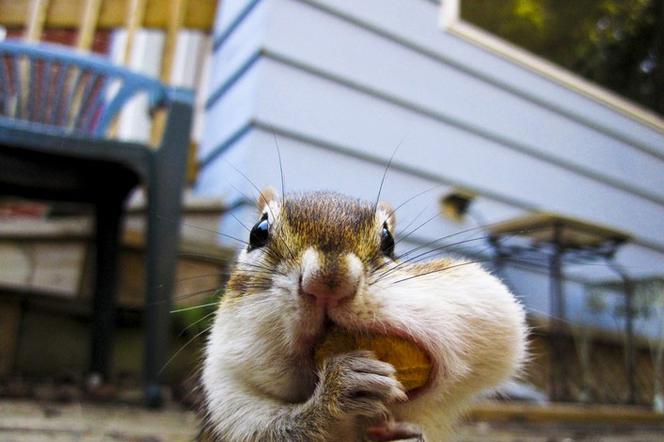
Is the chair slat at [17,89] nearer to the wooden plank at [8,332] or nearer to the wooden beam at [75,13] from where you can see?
the wooden plank at [8,332]

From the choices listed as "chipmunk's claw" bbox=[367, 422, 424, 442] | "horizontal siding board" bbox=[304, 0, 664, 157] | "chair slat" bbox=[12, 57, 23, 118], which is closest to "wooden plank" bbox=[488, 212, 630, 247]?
"horizontal siding board" bbox=[304, 0, 664, 157]

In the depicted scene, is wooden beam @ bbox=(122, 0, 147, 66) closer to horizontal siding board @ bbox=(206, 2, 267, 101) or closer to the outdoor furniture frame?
horizontal siding board @ bbox=(206, 2, 267, 101)

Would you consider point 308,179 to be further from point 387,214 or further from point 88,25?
point 387,214

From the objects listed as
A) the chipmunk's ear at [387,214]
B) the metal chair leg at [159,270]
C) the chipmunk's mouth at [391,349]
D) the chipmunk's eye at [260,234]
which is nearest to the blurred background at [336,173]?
the metal chair leg at [159,270]

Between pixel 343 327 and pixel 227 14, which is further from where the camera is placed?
pixel 227 14

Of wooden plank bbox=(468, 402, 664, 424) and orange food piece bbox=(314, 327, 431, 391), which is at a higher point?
orange food piece bbox=(314, 327, 431, 391)

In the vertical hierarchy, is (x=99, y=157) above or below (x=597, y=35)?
below

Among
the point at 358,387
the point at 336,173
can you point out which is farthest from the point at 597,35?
the point at 358,387
